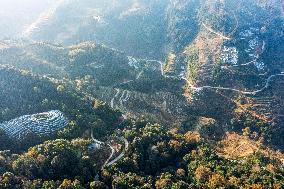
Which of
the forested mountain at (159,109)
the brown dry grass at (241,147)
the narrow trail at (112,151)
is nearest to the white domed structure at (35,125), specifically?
the forested mountain at (159,109)

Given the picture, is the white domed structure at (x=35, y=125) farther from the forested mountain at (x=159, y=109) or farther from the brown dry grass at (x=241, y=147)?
the brown dry grass at (x=241, y=147)

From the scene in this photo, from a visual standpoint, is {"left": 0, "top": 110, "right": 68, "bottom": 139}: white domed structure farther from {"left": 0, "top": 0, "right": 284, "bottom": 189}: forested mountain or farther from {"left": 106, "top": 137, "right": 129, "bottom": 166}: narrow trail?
{"left": 106, "top": 137, "right": 129, "bottom": 166}: narrow trail

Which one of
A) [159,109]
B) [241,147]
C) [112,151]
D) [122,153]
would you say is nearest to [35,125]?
[112,151]

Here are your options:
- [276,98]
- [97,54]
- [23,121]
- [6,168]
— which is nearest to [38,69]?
[97,54]

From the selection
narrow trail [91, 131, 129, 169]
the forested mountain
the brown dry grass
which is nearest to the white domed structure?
the forested mountain

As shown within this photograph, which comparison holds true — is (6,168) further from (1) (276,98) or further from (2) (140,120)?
(1) (276,98)

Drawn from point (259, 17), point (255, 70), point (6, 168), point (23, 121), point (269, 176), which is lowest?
point (6, 168)
